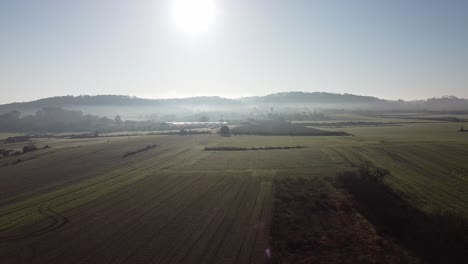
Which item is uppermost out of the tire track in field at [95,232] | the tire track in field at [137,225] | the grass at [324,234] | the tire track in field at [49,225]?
the tire track in field at [49,225]

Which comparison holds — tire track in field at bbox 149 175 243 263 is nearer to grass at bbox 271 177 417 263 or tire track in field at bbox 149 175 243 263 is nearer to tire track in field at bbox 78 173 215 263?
tire track in field at bbox 78 173 215 263

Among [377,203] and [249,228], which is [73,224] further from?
[377,203]

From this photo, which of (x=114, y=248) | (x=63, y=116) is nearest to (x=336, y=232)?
(x=114, y=248)

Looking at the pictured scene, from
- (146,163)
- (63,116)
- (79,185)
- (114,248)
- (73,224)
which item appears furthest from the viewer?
(63,116)

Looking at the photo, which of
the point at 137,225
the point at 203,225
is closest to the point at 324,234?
the point at 203,225

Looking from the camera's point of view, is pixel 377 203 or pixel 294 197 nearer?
pixel 377 203

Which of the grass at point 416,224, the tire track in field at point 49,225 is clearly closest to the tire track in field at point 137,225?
the tire track in field at point 49,225

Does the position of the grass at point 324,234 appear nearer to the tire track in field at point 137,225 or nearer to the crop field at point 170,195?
the crop field at point 170,195

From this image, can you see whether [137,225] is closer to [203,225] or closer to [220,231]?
[203,225]
